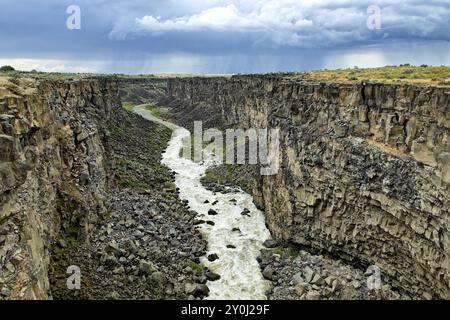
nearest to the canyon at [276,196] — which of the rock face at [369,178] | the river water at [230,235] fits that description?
the rock face at [369,178]

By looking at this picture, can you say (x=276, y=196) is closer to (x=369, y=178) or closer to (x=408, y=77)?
(x=369, y=178)

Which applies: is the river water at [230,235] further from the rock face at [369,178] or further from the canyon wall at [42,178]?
the canyon wall at [42,178]

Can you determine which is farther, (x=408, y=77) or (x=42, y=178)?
(x=408, y=77)

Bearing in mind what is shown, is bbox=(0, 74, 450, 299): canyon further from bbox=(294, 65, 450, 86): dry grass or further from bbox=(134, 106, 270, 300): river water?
bbox=(294, 65, 450, 86): dry grass

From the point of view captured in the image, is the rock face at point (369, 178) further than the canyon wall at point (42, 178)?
Yes

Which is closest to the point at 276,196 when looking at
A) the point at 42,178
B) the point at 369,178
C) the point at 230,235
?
the point at 230,235

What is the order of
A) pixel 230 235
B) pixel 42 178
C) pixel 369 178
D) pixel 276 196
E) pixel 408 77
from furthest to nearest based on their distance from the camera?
pixel 276 196 → pixel 230 235 → pixel 408 77 → pixel 369 178 → pixel 42 178

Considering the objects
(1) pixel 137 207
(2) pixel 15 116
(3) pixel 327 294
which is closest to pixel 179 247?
(1) pixel 137 207
